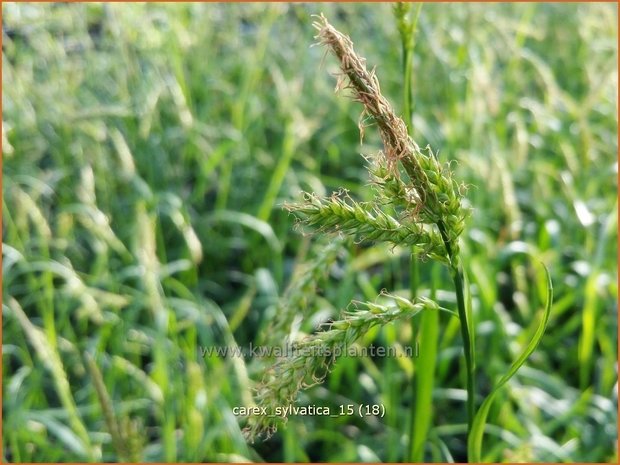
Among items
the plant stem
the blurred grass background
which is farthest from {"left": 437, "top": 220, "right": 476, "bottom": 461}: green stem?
the blurred grass background

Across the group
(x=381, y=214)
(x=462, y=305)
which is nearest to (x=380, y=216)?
(x=381, y=214)

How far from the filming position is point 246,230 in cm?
298

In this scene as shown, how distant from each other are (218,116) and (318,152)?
47 cm

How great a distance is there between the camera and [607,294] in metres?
2.40

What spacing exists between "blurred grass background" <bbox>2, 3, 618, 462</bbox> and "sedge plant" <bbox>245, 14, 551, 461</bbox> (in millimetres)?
653

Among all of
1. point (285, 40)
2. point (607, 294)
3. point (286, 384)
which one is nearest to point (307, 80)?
point (285, 40)

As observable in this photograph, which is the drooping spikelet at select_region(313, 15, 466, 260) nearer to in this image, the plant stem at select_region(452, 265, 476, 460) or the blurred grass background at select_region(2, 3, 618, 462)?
the plant stem at select_region(452, 265, 476, 460)

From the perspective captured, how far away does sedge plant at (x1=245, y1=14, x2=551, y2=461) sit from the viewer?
77 centimetres

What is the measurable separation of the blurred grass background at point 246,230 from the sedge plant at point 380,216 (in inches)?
25.7

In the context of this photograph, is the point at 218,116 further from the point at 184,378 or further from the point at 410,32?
the point at 410,32

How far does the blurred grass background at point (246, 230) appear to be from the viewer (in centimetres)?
206

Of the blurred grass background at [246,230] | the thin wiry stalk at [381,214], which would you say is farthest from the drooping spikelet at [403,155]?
the blurred grass background at [246,230]

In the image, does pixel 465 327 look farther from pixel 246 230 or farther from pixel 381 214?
pixel 246 230

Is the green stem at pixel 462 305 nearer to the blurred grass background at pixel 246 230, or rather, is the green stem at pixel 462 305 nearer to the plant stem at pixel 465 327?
→ the plant stem at pixel 465 327
